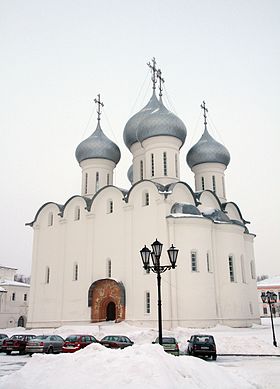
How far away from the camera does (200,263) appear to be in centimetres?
2359

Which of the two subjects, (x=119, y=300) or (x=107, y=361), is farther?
(x=119, y=300)

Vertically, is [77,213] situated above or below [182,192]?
below

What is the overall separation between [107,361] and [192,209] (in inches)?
681

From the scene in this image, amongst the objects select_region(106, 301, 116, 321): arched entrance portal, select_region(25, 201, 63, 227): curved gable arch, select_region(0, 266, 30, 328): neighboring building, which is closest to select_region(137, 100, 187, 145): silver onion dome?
select_region(25, 201, 63, 227): curved gable arch

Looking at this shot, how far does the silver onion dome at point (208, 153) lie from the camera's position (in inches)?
1201

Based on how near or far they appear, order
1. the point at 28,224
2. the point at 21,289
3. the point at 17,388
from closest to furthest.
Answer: the point at 17,388
the point at 28,224
the point at 21,289

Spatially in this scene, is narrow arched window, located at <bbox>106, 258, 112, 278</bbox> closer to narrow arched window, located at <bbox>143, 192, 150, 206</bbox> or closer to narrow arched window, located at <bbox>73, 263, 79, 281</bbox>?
narrow arched window, located at <bbox>73, 263, 79, 281</bbox>

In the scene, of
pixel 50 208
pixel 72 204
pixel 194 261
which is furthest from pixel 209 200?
pixel 50 208

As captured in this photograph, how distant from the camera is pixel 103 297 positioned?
25203 millimetres

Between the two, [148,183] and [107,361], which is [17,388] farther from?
[148,183]

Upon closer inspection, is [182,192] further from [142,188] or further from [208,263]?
[208,263]

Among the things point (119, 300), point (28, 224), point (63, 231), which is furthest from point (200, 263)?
point (28, 224)

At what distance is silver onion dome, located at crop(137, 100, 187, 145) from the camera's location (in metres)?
27.8

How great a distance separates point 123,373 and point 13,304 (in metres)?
36.0
